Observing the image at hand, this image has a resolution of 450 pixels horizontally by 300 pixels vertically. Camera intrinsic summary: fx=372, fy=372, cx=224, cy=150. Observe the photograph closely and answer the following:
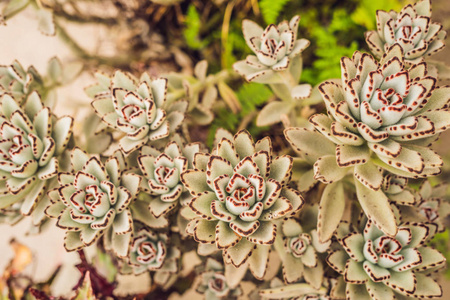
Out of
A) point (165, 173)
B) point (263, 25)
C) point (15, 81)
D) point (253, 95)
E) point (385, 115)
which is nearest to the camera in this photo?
point (385, 115)

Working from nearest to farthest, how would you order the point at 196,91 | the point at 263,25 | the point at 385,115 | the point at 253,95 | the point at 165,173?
the point at 385,115, the point at 165,173, the point at 196,91, the point at 253,95, the point at 263,25

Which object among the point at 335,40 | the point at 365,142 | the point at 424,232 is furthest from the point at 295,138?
the point at 335,40

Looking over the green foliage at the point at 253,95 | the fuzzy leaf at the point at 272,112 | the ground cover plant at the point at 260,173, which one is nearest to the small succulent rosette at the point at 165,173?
the ground cover plant at the point at 260,173

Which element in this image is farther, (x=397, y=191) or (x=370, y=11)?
(x=370, y=11)

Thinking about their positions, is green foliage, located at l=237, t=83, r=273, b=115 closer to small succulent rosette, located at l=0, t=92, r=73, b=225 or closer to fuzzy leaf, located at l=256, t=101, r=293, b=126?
fuzzy leaf, located at l=256, t=101, r=293, b=126

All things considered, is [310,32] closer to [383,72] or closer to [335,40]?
[335,40]

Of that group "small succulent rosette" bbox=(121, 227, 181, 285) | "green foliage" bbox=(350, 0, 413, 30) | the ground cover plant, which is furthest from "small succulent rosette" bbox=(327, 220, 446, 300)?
"green foliage" bbox=(350, 0, 413, 30)

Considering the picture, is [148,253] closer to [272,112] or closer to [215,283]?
[215,283]

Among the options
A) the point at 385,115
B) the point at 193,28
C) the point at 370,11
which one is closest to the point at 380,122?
the point at 385,115
